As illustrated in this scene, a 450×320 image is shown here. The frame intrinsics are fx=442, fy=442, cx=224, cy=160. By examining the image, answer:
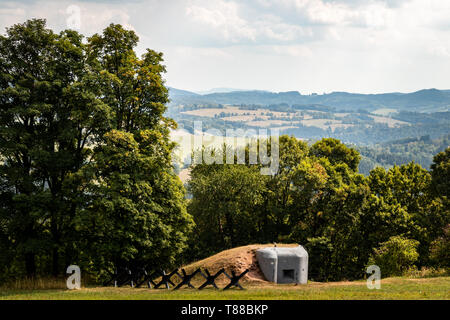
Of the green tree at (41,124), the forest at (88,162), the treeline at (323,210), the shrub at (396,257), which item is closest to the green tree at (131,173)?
the forest at (88,162)

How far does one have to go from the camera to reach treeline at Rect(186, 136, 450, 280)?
169 ft

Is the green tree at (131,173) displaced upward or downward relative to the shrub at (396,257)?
upward

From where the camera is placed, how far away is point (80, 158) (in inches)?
1446

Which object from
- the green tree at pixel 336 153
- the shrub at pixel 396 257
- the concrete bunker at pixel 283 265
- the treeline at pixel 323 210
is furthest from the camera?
the green tree at pixel 336 153

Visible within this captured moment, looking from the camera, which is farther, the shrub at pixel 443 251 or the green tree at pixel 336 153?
the green tree at pixel 336 153

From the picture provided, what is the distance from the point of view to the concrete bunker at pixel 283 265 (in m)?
32.3

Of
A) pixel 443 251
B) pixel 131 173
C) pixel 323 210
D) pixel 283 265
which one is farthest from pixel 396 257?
pixel 131 173

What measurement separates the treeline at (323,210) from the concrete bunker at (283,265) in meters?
17.0

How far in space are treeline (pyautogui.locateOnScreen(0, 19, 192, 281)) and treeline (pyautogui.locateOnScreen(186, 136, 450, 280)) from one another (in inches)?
710

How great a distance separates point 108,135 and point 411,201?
41895 millimetres

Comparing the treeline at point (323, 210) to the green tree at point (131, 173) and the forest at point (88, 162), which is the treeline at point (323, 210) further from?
the green tree at point (131, 173)

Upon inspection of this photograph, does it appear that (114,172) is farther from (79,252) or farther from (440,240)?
(440,240)

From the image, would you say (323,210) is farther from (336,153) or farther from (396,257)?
(336,153)

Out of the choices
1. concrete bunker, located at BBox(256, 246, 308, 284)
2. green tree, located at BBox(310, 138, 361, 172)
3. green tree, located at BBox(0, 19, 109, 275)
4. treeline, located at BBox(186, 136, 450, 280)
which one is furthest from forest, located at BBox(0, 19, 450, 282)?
green tree, located at BBox(310, 138, 361, 172)
